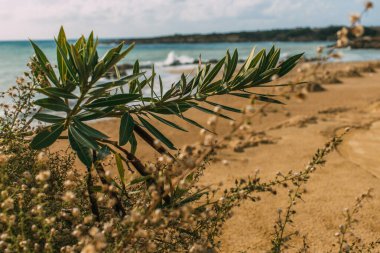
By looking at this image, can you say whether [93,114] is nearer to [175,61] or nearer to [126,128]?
[126,128]

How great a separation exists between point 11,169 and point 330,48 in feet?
5.29

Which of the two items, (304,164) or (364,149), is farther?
(364,149)

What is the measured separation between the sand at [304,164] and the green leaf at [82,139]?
0.38m

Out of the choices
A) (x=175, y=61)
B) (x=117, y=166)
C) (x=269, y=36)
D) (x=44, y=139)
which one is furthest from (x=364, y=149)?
(x=269, y=36)

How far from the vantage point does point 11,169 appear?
6.32ft

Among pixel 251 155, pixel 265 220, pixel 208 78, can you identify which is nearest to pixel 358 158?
pixel 251 155

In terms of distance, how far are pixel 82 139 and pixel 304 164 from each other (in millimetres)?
889

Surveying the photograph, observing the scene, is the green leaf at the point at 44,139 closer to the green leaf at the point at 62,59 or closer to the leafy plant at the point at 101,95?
the leafy plant at the point at 101,95

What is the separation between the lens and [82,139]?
64.9 inches

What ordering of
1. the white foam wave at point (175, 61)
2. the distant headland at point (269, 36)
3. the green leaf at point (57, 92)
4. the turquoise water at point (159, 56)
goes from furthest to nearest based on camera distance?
the distant headland at point (269, 36)
the white foam wave at point (175, 61)
the turquoise water at point (159, 56)
the green leaf at point (57, 92)

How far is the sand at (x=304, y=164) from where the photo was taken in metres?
3.53

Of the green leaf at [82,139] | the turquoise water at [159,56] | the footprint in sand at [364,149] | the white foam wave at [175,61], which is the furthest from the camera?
the white foam wave at [175,61]

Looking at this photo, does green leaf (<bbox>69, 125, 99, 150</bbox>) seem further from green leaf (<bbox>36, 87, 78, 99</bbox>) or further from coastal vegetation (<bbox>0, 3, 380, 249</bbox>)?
green leaf (<bbox>36, 87, 78, 99</bbox>)

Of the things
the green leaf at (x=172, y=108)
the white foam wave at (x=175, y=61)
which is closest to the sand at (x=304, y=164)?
the green leaf at (x=172, y=108)
